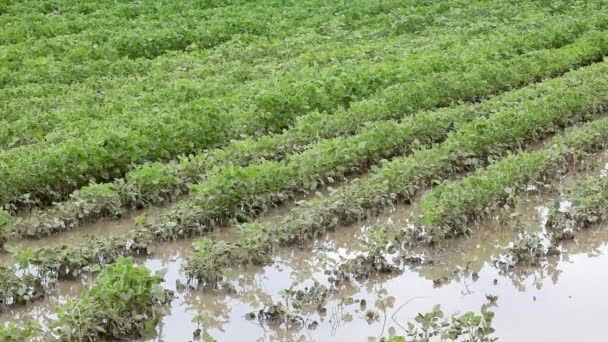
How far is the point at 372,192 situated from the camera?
9914 mm

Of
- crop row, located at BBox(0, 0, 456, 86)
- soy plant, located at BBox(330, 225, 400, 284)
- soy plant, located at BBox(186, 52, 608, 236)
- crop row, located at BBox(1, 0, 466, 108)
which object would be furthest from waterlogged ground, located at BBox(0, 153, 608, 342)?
crop row, located at BBox(0, 0, 456, 86)

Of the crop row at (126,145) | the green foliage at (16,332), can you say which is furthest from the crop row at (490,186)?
the green foliage at (16,332)

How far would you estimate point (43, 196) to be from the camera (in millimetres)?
10367

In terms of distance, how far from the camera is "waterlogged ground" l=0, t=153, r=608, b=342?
297 inches

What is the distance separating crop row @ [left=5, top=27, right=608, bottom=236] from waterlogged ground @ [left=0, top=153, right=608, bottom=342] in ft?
0.89

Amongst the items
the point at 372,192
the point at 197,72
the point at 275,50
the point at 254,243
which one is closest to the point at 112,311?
the point at 254,243

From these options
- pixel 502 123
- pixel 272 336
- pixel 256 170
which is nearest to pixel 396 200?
pixel 256 170

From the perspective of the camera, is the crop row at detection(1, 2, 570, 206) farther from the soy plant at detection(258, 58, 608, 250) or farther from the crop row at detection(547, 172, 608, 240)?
the crop row at detection(547, 172, 608, 240)

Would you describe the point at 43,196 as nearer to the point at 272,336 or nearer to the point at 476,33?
the point at 272,336

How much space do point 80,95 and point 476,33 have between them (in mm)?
8302

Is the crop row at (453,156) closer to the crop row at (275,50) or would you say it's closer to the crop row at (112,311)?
the crop row at (112,311)

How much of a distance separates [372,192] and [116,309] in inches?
140

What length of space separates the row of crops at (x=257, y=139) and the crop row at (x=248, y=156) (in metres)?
0.02

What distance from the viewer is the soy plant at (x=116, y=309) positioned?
707 cm
